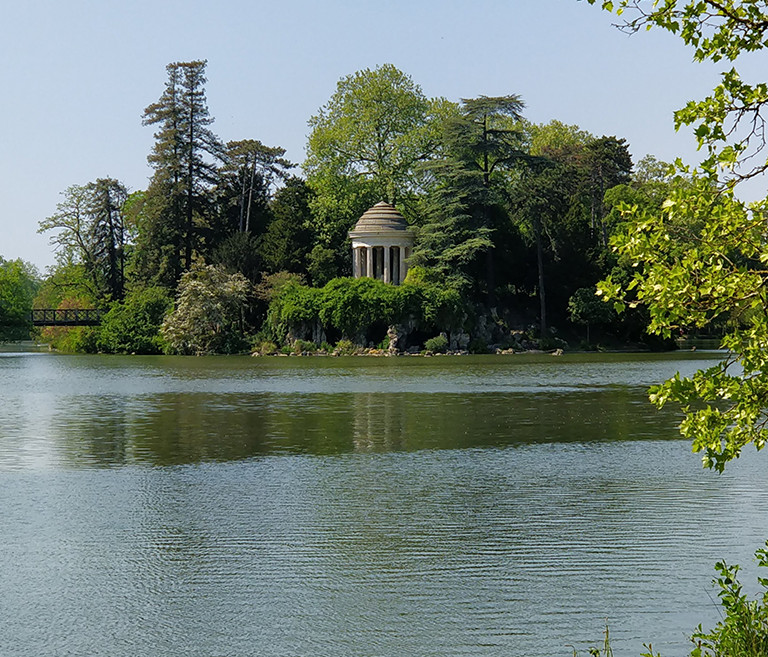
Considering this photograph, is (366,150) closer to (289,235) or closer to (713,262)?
(289,235)

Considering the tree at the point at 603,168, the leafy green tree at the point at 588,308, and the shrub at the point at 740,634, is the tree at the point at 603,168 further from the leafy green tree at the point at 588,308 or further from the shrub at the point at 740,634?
the shrub at the point at 740,634

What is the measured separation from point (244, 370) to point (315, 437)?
2477 centimetres

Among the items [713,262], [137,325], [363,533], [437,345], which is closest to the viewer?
[713,262]

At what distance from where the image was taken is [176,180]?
70.4 m

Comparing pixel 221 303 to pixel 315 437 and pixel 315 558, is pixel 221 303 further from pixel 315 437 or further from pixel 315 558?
pixel 315 558

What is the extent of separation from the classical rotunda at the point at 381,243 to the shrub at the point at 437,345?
6.76 meters

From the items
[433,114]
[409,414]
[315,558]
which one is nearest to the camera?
[315,558]

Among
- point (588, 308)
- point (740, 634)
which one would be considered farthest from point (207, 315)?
point (740, 634)

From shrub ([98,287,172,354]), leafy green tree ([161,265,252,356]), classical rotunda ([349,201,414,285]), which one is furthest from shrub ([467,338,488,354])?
shrub ([98,287,172,354])

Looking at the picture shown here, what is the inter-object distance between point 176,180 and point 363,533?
62.3 meters

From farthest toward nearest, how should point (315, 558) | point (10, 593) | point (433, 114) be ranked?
point (433, 114), point (315, 558), point (10, 593)

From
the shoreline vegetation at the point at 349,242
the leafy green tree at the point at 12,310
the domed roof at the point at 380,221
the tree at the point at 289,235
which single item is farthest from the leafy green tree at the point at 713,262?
the leafy green tree at the point at 12,310

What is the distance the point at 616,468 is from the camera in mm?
15523

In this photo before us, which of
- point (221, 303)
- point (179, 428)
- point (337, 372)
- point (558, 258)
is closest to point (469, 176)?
point (558, 258)
